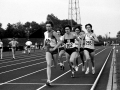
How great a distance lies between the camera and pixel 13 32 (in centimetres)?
9769

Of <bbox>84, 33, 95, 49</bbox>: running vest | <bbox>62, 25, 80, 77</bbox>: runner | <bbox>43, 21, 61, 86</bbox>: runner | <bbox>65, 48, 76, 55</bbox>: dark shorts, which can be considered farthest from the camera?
<bbox>84, 33, 95, 49</bbox>: running vest

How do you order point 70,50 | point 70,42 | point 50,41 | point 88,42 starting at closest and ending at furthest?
1. point 50,41
2. point 70,42
3. point 70,50
4. point 88,42

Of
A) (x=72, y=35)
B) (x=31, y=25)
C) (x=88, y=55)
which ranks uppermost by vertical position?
(x=31, y=25)

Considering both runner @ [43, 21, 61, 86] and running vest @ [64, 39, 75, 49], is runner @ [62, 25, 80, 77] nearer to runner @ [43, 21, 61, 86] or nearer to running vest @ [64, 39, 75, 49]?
running vest @ [64, 39, 75, 49]

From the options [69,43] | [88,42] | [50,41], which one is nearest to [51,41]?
[50,41]

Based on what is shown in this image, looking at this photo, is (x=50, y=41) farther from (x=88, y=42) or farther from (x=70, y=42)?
(x=88, y=42)

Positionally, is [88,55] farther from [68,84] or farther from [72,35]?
[68,84]

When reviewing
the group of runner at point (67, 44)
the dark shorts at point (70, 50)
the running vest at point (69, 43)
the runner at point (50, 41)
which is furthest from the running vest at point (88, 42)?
the runner at point (50, 41)

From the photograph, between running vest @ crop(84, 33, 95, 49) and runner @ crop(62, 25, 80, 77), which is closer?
runner @ crop(62, 25, 80, 77)

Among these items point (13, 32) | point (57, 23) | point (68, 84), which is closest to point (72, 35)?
point (68, 84)

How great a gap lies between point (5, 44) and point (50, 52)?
46689mm

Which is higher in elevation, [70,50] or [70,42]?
[70,42]

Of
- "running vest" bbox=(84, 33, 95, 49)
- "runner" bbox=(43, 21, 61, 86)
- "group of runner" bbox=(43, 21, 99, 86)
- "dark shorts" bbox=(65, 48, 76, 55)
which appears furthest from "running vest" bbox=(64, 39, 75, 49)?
"runner" bbox=(43, 21, 61, 86)

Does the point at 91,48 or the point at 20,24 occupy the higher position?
the point at 20,24
